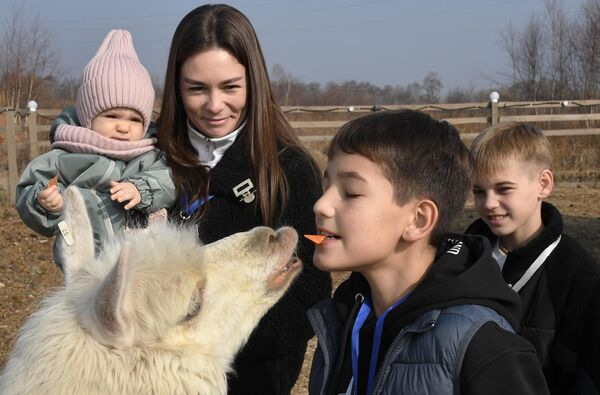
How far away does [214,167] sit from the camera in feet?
8.09

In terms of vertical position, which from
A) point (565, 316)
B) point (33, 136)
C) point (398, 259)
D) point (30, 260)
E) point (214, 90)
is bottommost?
point (30, 260)

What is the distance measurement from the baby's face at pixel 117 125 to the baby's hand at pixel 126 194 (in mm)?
359

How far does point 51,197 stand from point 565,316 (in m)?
1.85

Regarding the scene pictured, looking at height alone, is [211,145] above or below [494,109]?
below

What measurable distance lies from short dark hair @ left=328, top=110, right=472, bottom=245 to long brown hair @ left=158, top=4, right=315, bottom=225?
1.39 ft

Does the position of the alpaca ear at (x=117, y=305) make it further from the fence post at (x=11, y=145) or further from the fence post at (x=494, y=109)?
the fence post at (x=494, y=109)

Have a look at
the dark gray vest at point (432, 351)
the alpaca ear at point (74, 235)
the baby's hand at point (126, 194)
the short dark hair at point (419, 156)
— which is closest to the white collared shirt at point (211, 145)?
the baby's hand at point (126, 194)

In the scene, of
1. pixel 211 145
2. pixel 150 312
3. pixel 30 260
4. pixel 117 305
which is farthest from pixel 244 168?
pixel 30 260

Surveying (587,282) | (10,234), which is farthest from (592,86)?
(587,282)

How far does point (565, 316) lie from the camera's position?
2326 millimetres

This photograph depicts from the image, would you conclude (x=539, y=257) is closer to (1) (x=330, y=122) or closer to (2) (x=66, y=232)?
(2) (x=66, y=232)

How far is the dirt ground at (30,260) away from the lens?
6.54 m

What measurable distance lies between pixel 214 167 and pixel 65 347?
32.6 inches

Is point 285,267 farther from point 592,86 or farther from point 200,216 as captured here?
point 592,86
